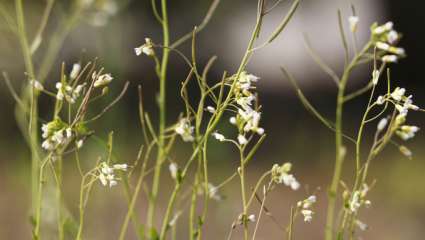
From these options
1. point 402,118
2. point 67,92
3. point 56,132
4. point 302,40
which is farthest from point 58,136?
point 302,40

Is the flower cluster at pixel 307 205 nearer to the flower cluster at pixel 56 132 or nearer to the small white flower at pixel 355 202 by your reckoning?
the small white flower at pixel 355 202

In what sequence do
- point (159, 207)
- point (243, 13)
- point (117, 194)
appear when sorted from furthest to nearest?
1. point (243, 13)
2. point (159, 207)
3. point (117, 194)

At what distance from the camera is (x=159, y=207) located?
368 centimetres

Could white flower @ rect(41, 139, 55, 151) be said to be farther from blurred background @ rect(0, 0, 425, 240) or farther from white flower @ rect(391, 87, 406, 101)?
blurred background @ rect(0, 0, 425, 240)

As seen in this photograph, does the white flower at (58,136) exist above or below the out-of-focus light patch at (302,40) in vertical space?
above

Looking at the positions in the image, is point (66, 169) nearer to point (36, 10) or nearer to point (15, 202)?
point (15, 202)

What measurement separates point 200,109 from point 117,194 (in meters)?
1.68

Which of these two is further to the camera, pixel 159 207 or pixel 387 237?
pixel 159 207

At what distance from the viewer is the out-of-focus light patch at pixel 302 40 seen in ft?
20.7

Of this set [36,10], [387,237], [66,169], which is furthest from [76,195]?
[36,10]

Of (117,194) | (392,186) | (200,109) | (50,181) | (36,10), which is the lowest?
(392,186)

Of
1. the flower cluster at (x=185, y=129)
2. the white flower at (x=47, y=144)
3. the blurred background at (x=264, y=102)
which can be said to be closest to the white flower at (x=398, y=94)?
the flower cluster at (x=185, y=129)

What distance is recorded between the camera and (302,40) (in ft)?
20.8

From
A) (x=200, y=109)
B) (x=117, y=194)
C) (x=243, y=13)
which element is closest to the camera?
(x=200, y=109)
